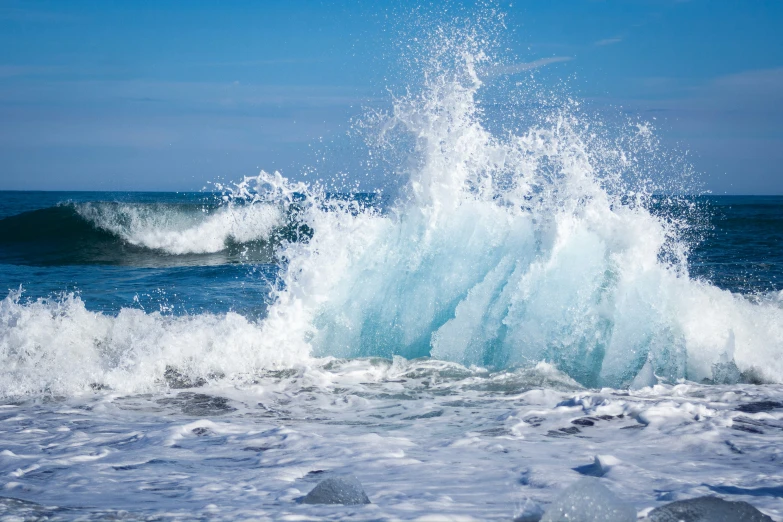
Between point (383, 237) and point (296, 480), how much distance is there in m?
4.80

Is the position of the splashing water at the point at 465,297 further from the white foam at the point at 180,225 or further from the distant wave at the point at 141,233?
the white foam at the point at 180,225

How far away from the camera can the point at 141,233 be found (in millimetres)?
21078

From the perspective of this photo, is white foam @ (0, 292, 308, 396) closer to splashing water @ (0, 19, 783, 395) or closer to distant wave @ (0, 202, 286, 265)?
splashing water @ (0, 19, 783, 395)

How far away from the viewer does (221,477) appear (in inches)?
153

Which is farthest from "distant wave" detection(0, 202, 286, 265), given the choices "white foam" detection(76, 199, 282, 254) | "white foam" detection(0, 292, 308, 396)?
"white foam" detection(0, 292, 308, 396)

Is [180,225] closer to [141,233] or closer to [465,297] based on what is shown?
[141,233]

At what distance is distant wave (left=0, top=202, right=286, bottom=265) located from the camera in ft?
63.7

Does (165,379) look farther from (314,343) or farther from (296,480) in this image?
(296,480)

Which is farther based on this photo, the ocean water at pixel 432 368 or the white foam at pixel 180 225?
the white foam at pixel 180 225

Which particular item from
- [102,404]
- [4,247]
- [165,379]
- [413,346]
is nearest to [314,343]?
[413,346]

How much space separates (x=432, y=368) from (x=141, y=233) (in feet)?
53.9

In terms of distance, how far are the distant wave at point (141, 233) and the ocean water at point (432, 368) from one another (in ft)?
32.5

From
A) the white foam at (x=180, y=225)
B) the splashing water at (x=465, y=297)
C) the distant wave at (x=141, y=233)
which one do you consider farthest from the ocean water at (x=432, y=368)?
the white foam at (x=180, y=225)

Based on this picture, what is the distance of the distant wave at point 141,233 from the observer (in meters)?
19.4
